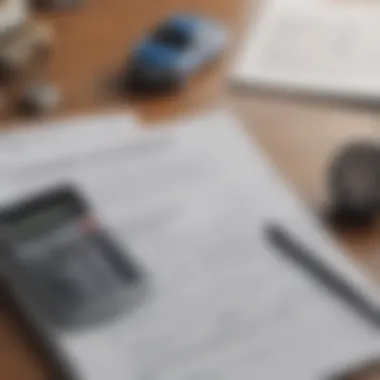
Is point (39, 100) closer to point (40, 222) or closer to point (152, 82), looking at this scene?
point (152, 82)

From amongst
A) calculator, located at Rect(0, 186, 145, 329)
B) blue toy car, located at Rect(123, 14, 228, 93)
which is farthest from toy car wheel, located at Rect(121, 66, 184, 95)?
calculator, located at Rect(0, 186, 145, 329)

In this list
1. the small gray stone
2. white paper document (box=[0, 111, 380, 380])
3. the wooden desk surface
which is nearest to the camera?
white paper document (box=[0, 111, 380, 380])

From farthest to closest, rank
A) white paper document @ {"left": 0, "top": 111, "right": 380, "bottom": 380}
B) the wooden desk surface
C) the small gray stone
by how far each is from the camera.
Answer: the small gray stone < the wooden desk surface < white paper document @ {"left": 0, "top": 111, "right": 380, "bottom": 380}

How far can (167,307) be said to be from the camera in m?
0.82

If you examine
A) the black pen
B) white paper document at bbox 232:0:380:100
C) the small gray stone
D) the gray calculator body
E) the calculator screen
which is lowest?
the black pen

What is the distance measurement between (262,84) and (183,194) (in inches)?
7.8

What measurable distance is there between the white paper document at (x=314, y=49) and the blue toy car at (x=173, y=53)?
4cm

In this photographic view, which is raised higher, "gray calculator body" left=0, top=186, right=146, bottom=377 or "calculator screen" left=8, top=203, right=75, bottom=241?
"calculator screen" left=8, top=203, right=75, bottom=241

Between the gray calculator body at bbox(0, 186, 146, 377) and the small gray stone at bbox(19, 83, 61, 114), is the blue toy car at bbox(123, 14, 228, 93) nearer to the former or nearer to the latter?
the small gray stone at bbox(19, 83, 61, 114)

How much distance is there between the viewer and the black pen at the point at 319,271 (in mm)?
811

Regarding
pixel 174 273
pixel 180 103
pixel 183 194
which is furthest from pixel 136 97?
pixel 174 273

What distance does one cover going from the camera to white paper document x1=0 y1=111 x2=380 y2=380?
2.52ft

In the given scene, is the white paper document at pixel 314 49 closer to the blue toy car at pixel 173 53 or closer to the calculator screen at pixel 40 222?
the blue toy car at pixel 173 53

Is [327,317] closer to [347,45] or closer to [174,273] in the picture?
[174,273]
